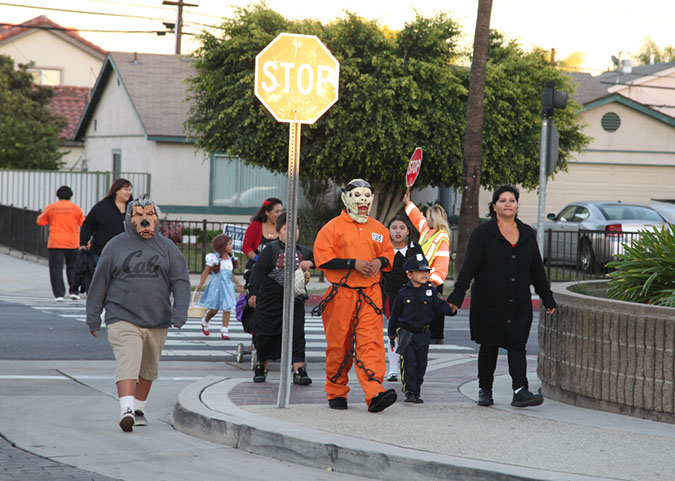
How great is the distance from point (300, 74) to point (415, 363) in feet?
8.53

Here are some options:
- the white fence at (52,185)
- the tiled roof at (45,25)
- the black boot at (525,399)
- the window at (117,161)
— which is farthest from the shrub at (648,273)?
the tiled roof at (45,25)

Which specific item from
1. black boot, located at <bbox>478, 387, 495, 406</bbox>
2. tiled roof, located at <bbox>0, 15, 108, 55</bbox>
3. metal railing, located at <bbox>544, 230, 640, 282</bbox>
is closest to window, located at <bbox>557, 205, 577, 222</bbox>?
metal railing, located at <bbox>544, 230, 640, 282</bbox>

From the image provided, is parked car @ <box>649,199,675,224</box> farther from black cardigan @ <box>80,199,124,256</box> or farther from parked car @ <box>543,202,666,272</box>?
black cardigan @ <box>80,199,124,256</box>

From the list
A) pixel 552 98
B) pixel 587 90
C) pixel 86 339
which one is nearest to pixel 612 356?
pixel 86 339

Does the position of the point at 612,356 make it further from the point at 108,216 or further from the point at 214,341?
the point at 108,216

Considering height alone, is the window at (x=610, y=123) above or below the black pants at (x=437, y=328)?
above

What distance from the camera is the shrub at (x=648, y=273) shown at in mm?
7738

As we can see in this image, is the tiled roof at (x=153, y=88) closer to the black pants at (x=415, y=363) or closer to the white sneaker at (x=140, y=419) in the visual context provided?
the black pants at (x=415, y=363)

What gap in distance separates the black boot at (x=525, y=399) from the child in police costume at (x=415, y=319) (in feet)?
2.61

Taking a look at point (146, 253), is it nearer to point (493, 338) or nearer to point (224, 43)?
point (493, 338)

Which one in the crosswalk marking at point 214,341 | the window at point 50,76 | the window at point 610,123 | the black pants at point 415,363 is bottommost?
the crosswalk marking at point 214,341

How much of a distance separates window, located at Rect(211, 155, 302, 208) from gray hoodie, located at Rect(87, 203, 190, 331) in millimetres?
23989

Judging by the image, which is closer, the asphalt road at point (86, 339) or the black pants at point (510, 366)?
the black pants at point (510, 366)

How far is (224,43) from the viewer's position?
2573 centimetres
